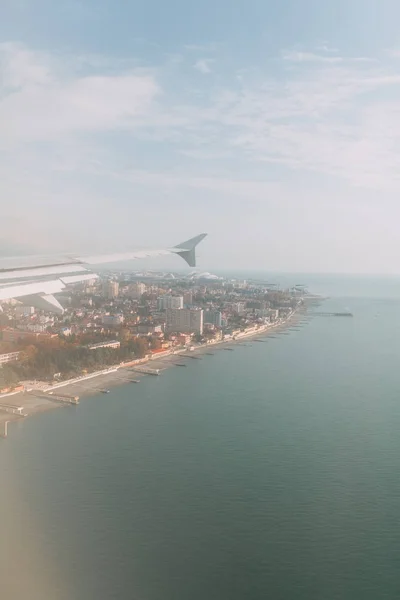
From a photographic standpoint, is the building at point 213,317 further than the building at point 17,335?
Yes

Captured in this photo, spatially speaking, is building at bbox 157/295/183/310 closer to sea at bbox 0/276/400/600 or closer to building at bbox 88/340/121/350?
building at bbox 88/340/121/350

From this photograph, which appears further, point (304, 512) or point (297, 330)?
point (297, 330)

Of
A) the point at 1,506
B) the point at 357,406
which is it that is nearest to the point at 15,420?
the point at 1,506

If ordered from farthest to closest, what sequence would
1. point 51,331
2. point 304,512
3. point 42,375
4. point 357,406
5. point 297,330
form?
point 297,330 < point 51,331 < point 42,375 < point 357,406 < point 304,512

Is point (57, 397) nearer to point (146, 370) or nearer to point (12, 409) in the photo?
point (12, 409)

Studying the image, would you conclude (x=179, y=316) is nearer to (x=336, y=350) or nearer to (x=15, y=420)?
(x=336, y=350)

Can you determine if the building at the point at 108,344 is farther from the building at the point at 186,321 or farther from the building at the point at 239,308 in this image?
the building at the point at 239,308

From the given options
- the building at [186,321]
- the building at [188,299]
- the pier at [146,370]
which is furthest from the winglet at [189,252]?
the building at [188,299]
